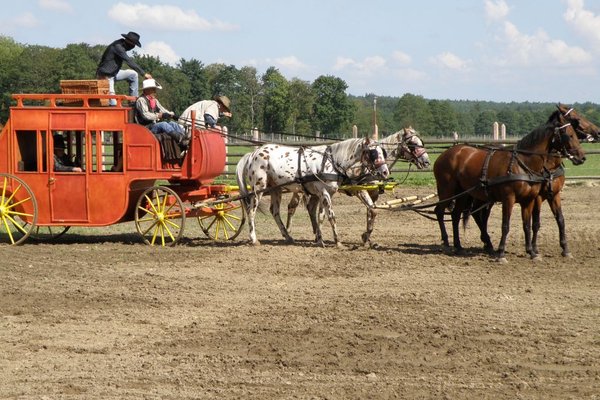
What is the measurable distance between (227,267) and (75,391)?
5.88 metres

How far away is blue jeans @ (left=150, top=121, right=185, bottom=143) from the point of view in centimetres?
1488

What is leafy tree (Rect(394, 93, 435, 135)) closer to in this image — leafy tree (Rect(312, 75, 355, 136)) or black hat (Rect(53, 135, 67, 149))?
leafy tree (Rect(312, 75, 355, 136))

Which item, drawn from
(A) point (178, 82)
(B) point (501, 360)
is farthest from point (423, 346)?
(A) point (178, 82)

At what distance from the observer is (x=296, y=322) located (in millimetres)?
9477

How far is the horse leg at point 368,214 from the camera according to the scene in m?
14.6

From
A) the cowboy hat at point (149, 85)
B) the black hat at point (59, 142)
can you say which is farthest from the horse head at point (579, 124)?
the black hat at point (59, 142)

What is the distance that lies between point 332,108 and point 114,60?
40.6 meters

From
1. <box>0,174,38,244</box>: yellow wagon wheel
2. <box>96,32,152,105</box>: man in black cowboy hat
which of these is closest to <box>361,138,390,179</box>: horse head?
<box>96,32,152,105</box>: man in black cowboy hat

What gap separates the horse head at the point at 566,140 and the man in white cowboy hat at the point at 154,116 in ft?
18.5

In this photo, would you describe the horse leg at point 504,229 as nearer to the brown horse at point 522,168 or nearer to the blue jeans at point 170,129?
the brown horse at point 522,168

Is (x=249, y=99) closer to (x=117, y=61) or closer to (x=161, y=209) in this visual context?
(x=117, y=61)

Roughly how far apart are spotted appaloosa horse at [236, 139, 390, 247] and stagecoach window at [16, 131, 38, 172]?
131 inches

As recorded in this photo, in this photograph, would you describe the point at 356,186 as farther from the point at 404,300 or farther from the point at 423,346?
the point at 423,346

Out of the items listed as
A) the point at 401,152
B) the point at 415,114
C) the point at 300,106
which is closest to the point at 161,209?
the point at 401,152
